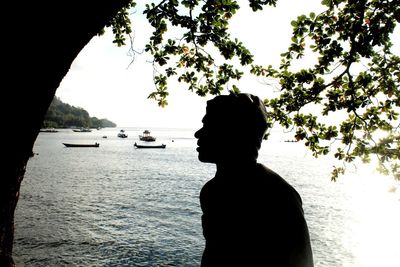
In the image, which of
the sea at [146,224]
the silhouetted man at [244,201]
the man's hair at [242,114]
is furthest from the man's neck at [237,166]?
the sea at [146,224]

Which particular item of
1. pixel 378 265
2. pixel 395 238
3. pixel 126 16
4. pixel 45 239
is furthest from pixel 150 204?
pixel 126 16

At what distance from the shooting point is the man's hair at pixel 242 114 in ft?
6.23

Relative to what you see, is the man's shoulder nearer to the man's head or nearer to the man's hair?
the man's head

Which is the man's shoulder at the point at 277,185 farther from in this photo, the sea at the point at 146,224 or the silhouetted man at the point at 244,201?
the sea at the point at 146,224

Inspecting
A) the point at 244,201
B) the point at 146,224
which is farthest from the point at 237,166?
the point at 146,224

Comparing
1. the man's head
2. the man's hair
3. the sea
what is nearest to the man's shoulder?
the man's head

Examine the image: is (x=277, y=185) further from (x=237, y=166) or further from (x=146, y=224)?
(x=146, y=224)

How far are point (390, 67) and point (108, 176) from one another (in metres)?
51.9

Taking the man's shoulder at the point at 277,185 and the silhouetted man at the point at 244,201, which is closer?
the silhouetted man at the point at 244,201

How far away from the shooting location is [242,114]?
6.24 ft

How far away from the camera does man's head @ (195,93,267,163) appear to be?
74.9 inches

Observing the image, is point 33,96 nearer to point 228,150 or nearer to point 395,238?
point 228,150

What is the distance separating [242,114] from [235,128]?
105mm

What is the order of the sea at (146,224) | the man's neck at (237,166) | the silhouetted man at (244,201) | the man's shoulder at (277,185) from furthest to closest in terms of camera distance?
the sea at (146,224)
the man's neck at (237,166)
the man's shoulder at (277,185)
the silhouetted man at (244,201)
